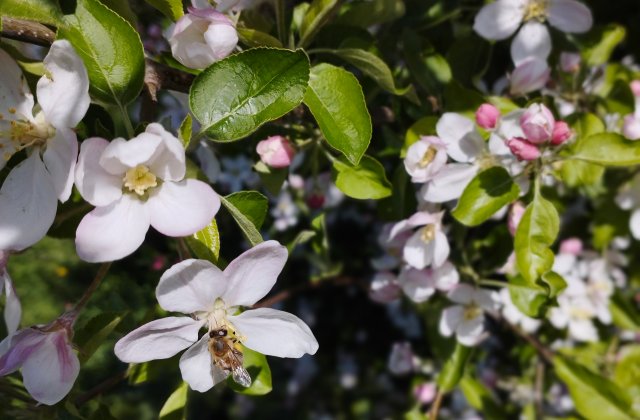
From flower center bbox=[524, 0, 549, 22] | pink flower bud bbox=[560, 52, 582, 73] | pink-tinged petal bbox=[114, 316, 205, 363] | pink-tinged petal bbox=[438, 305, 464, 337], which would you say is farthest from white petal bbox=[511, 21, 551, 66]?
pink-tinged petal bbox=[114, 316, 205, 363]

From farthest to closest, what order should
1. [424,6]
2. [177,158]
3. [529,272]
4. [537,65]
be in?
[424,6]
[537,65]
[529,272]
[177,158]

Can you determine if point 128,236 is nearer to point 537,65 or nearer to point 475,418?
point 537,65

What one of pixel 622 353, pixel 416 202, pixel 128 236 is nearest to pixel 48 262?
pixel 416 202

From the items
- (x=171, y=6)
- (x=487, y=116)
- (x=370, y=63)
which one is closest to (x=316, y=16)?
(x=370, y=63)

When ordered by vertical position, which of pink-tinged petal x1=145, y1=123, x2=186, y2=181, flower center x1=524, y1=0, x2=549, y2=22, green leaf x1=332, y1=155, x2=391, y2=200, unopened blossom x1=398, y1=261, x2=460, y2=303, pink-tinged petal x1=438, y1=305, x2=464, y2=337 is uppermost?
pink-tinged petal x1=145, y1=123, x2=186, y2=181

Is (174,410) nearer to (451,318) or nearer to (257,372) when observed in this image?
(257,372)

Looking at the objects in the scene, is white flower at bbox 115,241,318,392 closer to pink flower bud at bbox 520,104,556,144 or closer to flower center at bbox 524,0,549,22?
pink flower bud at bbox 520,104,556,144
